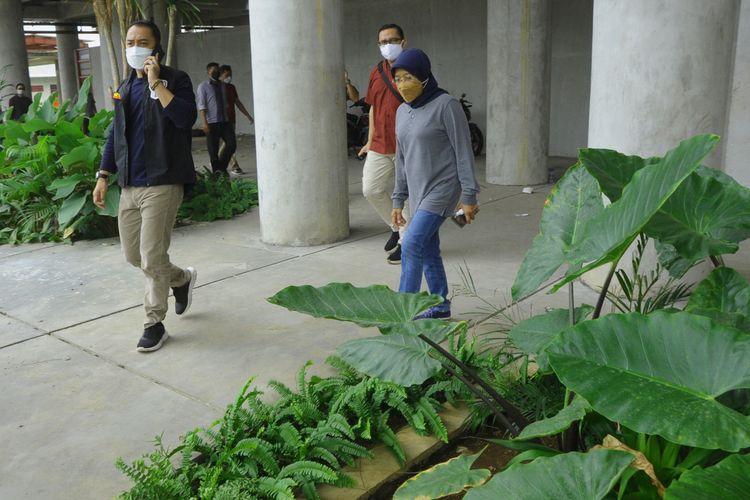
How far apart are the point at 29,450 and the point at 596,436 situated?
93.8 inches

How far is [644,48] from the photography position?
188 inches

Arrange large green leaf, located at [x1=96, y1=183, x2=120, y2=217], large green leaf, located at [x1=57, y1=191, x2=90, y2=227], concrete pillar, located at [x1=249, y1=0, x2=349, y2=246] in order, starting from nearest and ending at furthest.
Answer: concrete pillar, located at [x1=249, y1=0, x2=349, y2=246]
large green leaf, located at [x1=96, y1=183, x2=120, y2=217]
large green leaf, located at [x1=57, y1=191, x2=90, y2=227]

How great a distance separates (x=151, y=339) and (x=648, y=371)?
3126 mm

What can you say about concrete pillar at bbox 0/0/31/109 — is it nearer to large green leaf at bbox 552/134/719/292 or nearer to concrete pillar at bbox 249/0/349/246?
concrete pillar at bbox 249/0/349/246

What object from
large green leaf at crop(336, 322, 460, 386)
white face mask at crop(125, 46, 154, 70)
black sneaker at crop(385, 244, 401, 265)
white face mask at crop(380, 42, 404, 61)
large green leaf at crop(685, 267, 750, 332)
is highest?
white face mask at crop(380, 42, 404, 61)

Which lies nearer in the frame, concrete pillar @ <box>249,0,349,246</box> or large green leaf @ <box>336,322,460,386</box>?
large green leaf @ <box>336,322,460,386</box>

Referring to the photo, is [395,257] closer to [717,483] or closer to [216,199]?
[216,199]

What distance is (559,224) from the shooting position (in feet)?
9.36

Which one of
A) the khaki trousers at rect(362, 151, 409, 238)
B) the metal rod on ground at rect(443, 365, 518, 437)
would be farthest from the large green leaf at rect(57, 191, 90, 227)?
the metal rod on ground at rect(443, 365, 518, 437)

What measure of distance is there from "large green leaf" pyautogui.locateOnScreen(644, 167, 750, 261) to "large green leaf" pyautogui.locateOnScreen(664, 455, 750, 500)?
99cm

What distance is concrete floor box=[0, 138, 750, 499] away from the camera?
3.31 m

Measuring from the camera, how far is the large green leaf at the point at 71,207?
701cm

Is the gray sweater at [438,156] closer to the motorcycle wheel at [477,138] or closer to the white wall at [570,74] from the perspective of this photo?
the white wall at [570,74]

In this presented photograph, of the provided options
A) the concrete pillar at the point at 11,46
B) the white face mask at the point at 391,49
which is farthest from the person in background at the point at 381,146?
the concrete pillar at the point at 11,46
